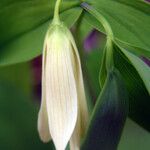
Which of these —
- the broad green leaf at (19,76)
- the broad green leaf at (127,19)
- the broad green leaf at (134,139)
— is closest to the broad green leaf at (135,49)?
the broad green leaf at (127,19)

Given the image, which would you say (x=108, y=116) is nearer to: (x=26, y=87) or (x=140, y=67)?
(x=140, y=67)

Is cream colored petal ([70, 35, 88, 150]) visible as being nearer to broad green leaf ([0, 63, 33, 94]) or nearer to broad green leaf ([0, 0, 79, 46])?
broad green leaf ([0, 0, 79, 46])

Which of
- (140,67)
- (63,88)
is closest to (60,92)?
(63,88)

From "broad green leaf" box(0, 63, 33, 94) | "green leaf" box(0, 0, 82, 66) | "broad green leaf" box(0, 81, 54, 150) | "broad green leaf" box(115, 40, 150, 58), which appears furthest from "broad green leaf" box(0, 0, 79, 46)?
"broad green leaf" box(0, 63, 33, 94)

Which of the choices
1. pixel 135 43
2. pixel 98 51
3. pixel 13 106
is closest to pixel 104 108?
pixel 135 43

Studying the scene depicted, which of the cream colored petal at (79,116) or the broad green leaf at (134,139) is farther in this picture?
the broad green leaf at (134,139)

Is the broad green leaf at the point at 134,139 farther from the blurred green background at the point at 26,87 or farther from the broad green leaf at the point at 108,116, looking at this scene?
the broad green leaf at the point at 108,116

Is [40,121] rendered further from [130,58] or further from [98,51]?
[98,51]
